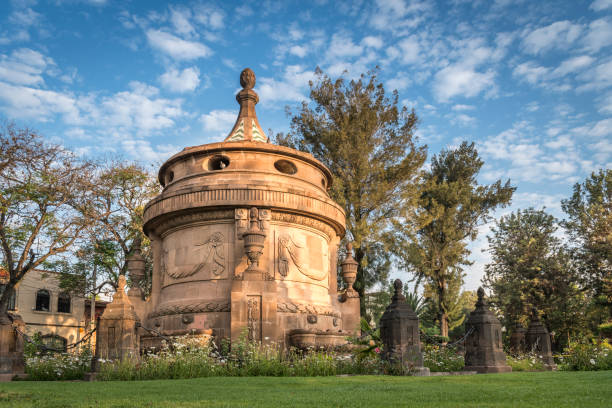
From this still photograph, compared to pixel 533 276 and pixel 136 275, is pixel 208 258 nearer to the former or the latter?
pixel 136 275

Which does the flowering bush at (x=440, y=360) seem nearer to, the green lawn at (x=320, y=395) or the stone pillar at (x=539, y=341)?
the stone pillar at (x=539, y=341)

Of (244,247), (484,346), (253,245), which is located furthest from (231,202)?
(484,346)

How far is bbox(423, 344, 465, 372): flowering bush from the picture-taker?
12898mm

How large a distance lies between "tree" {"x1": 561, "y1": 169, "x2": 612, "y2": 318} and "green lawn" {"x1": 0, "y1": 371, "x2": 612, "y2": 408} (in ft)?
82.9

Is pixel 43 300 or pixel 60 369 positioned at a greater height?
pixel 43 300

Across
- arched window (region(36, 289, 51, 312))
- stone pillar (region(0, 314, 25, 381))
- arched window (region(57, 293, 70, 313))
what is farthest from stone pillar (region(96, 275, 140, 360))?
arched window (region(57, 293, 70, 313))

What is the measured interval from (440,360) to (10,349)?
416 inches

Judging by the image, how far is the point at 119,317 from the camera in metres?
11.2

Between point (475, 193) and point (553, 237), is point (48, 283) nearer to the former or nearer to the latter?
point (475, 193)

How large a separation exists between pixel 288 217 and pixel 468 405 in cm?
1177

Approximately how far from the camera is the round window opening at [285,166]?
18.6 metres

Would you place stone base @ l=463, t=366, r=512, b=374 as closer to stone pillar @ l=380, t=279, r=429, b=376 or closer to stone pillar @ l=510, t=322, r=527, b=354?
stone pillar @ l=380, t=279, r=429, b=376

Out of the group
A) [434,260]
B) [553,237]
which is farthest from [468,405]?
[553,237]

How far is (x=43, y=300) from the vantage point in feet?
153
